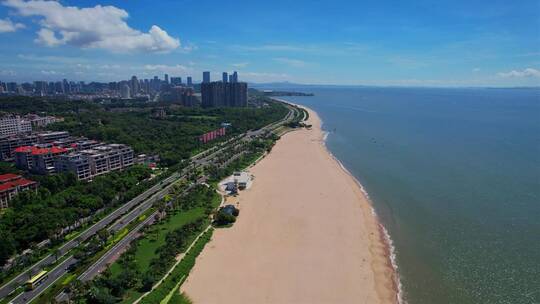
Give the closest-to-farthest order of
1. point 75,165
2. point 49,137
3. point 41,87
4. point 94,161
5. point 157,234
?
point 157,234, point 75,165, point 94,161, point 49,137, point 41,87

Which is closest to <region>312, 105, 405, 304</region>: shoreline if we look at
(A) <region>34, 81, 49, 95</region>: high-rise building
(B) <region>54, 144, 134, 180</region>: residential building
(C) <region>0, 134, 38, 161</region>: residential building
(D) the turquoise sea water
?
(D) the turquoise sea water

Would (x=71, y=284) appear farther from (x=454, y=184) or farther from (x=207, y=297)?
(x=454, y=184)

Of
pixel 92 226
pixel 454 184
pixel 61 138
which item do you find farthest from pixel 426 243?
pixel 61 138

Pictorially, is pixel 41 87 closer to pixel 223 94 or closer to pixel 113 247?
pixel 223 94

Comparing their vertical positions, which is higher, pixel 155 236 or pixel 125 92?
pixel 125 92

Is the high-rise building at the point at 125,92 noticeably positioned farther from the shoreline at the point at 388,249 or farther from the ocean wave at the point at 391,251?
the ocean wave at the point at 391,251

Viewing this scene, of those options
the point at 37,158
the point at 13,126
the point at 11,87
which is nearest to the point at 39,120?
the point at 13,126
